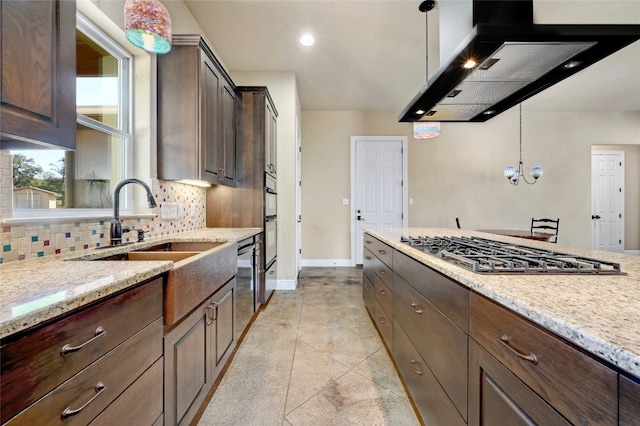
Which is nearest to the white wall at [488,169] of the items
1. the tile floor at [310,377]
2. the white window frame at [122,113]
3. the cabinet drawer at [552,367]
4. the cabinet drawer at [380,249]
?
the cabinet drawer at [380,249]

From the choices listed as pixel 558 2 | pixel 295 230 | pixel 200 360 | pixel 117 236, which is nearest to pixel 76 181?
pixel 117 236

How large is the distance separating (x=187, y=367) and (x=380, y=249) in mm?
1558

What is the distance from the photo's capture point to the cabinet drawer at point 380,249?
1968 mm

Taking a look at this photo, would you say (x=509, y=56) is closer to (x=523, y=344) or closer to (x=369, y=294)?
(x=523, y=344)

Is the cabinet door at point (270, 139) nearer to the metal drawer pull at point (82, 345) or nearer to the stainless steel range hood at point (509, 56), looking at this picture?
the stainless steel range hood at point (509, 56)

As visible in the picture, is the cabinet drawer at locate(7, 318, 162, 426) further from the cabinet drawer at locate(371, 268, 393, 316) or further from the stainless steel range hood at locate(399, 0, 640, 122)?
the stainless steel range hood at locate(399, 0, 640, 122)

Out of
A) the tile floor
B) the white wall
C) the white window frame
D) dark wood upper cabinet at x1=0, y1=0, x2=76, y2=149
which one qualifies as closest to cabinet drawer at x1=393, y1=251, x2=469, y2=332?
the tile floor

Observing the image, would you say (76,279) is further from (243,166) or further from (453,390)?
(243,166)

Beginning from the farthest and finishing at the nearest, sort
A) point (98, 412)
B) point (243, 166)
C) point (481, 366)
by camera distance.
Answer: point (243, 166)
point (481, 366)
point (98, 412)

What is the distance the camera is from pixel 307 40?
3.02 meters

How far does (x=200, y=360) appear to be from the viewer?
4.55ft

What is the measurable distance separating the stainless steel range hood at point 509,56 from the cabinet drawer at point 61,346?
5.65 feet

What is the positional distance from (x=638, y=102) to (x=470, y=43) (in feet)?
20.5

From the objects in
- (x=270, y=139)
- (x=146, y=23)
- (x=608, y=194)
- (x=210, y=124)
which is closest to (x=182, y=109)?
(x=210, y=124)
